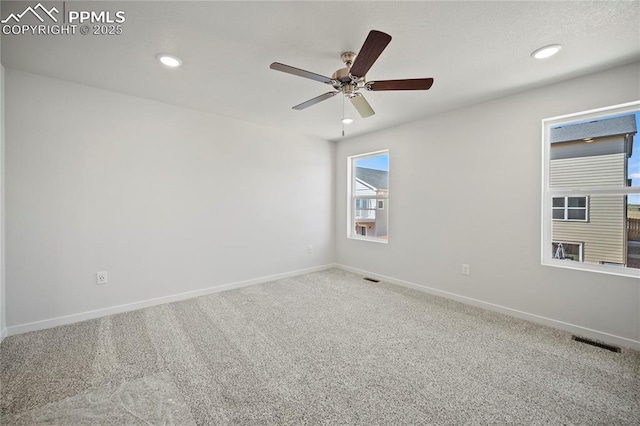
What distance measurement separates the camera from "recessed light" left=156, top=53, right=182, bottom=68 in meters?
2.16

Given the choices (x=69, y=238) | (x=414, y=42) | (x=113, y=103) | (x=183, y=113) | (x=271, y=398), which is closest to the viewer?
(x=271, y=398)

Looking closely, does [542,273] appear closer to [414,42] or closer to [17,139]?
[414,42]

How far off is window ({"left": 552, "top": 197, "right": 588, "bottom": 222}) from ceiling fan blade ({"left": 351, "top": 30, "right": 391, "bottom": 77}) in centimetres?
248

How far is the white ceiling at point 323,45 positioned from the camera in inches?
65.6

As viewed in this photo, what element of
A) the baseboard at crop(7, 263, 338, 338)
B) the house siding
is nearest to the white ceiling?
the house siding

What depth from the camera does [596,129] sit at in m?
2.56

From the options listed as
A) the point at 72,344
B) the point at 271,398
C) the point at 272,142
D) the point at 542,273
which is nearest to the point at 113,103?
the point at 272,142

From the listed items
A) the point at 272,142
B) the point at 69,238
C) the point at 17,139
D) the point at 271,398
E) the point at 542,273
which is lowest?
the point at 271,398

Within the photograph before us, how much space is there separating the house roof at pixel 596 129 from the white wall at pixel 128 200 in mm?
3385

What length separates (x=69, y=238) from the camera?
2670mm

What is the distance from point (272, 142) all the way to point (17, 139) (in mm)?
2687

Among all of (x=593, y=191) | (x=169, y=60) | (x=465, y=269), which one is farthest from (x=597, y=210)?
(x=169, y=60)

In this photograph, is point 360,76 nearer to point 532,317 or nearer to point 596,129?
point 596,129

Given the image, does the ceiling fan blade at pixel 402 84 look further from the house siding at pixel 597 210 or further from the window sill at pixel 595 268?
the window sill at pixel 595 268
